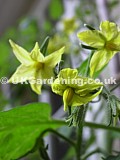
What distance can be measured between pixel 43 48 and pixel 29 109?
0.09 meters

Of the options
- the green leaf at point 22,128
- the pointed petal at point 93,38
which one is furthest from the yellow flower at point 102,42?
the green leaf at point 22,128

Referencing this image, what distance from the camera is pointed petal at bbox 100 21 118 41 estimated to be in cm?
43

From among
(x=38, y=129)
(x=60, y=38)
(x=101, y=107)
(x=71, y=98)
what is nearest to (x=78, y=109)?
(x=71, y=98)

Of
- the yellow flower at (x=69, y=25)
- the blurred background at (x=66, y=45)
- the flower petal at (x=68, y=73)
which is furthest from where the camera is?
the yellow flower at (x=69, y=25)

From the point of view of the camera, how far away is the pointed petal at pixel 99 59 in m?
0.43

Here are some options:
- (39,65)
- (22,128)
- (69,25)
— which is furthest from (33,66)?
(69,25)

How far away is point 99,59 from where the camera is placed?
44 centimetres

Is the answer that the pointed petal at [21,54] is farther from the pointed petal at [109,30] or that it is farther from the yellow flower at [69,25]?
the yellow flower at [69,25]

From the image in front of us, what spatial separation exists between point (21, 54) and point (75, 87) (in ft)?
0.32

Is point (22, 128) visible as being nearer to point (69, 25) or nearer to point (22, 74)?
point (22, 74)

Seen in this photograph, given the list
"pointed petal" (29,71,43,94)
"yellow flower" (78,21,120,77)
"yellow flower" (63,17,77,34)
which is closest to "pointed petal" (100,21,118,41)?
"yellow flower" (78,21,120,77)

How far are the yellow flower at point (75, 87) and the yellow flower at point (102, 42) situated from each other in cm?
3

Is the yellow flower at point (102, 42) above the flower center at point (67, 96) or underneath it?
above

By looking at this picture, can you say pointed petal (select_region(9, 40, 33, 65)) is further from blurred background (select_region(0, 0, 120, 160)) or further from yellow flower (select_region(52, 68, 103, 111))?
blurred background (select_region(0, 0, 120, 160))
